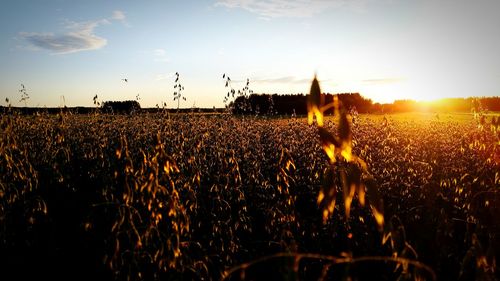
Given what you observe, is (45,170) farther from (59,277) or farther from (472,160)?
(472,160)

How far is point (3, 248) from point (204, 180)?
9.14 ft

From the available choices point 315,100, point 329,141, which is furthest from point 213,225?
point 315,100

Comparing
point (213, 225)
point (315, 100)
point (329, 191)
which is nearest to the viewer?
point (315, 100)

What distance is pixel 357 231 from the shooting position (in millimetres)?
4375

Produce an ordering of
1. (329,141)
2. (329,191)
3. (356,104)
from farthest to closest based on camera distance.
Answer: (356,104) → (329,191) → (329,141)

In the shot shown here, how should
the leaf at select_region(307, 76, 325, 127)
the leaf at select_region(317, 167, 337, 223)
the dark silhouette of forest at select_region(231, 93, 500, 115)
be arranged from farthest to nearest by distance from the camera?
the dark silhouette of forest at select_region(231, 93, 500, 115) → the leaf at select_region(317, 167, 337, 223) → the leaf at select_region(307, 76, 325, 127)

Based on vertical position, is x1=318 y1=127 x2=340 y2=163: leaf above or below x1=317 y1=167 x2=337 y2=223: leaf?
above

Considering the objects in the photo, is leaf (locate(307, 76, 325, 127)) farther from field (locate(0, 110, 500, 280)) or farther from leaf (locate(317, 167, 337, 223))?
leaf (locate(317, 167, 337, 223))

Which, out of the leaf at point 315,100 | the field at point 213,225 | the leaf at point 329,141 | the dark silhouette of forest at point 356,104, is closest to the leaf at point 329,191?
the field at point 213,225

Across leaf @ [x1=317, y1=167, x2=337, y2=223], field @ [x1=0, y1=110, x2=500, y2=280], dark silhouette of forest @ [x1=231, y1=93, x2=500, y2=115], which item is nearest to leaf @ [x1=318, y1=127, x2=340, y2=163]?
field @ [x1=0, y1=110, x2=500, y2=280]

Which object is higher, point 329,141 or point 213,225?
point 329,141

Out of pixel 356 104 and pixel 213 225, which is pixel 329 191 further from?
pixel 356 104

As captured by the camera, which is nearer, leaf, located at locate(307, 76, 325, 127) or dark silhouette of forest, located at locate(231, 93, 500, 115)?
leaf, located at locate(307, 76, 325, 127)

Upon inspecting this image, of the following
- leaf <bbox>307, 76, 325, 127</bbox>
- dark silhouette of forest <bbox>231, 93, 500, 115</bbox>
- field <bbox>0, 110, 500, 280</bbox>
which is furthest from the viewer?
dark silhouette of forest <bbox>231, 93, 500, 115</bbox>
